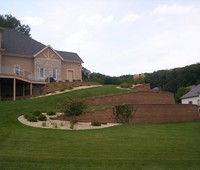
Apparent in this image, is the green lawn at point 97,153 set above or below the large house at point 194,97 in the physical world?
below

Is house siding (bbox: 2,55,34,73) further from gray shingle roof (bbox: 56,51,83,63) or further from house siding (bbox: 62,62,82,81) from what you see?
gray shingle roof (bbox: 56,51,83,63)

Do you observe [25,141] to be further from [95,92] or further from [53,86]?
[53,86]

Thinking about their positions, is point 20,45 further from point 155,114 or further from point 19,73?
point 155,114

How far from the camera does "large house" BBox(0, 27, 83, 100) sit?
29581 millimetres

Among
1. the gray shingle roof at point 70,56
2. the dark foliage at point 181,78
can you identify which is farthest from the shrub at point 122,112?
the dark foliage at point 181,78

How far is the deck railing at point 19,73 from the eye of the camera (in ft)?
89.3

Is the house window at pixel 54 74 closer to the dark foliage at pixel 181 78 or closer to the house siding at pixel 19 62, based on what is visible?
the house siding at pixel 19 62

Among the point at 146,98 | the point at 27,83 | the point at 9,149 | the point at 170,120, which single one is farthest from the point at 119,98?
the point at 9,149

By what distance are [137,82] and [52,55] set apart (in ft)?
34.2

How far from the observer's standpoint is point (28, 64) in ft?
108

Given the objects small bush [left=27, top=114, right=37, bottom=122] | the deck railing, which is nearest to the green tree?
the deck railing

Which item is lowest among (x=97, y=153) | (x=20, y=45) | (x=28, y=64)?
(x=97, y=153)

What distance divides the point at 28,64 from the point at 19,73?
3.18 meters

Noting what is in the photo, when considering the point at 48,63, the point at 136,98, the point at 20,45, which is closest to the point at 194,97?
the point at 48,63
